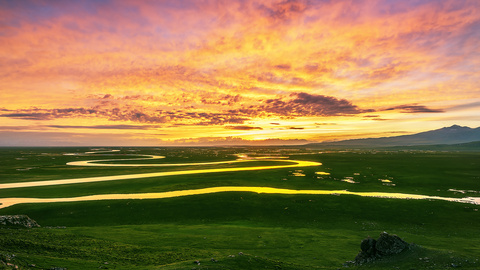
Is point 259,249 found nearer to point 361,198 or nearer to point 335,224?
point 335,224

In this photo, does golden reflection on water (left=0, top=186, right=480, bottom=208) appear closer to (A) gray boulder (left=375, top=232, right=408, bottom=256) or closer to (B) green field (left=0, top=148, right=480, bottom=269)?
(B) green field (left=0, top=148, right=480, bottom=269)

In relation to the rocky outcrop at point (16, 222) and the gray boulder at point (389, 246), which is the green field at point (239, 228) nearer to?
the gray boulder at point (389, 246)

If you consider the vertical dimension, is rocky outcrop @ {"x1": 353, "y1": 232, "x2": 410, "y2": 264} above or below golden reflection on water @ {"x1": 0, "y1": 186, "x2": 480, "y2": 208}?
above

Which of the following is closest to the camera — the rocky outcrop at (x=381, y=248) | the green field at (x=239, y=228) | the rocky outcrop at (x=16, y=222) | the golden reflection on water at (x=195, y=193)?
the green field at (x=239, y=228)

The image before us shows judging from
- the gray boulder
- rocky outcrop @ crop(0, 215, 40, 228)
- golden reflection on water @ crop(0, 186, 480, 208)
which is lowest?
golden reflection on water @ crop(0, 186, 480, 208)

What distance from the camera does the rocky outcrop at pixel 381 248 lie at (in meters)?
21.2

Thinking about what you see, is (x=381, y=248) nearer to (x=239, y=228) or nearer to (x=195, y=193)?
(x=239, y=228)

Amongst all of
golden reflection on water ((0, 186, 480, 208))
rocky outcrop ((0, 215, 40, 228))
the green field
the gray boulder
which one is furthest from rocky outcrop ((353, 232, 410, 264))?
rocky outcrop ((0, 215, 40, 228))

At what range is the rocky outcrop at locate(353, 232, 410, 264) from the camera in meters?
21.2

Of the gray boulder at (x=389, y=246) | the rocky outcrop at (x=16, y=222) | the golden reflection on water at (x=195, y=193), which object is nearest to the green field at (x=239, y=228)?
the gray boulder at (x=389, y=246)

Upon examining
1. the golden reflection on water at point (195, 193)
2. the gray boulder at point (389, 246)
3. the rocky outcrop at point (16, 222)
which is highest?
the gray boulder at point (389, 246)

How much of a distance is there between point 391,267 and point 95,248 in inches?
1018

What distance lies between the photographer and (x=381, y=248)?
2138cm

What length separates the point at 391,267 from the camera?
61.9ft
